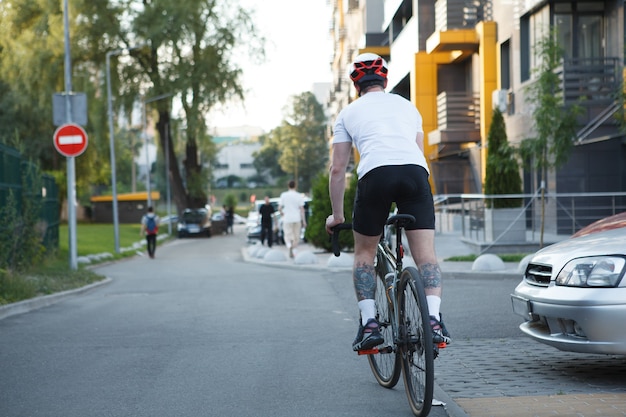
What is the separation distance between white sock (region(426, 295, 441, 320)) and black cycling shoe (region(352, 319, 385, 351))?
0.39 m

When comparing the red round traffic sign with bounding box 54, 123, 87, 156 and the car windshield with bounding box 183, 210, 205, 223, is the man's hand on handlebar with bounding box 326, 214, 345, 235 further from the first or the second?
the car windshield with bounding box 183, 210, 205, 223

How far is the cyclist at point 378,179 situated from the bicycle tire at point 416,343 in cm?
14

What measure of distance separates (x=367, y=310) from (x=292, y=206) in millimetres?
18611

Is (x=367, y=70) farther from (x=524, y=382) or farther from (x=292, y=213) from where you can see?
(x=292, y=213)

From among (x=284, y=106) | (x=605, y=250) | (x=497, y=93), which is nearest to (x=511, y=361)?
(x=605, y=250)

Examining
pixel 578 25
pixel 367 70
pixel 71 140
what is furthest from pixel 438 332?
pixel 578 25

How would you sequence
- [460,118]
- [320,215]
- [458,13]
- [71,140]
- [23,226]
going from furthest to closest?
[458,13], [460,118], [320,215], [71,140], [23,226]

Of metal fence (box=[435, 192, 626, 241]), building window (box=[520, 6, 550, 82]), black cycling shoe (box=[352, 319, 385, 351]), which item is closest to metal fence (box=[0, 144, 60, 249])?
metal fence (box=[435, 192, 626, 241])

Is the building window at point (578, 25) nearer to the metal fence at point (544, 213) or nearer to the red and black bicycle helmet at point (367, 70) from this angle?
the metal fence at point (544, 213)

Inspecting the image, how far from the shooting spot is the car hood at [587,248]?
5957 millimetres

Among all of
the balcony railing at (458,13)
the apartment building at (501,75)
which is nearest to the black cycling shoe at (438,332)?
the apartment building at (501,75)

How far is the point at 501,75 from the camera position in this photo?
31031 mm

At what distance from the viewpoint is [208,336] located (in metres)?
8.80

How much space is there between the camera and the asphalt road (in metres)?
5.71
